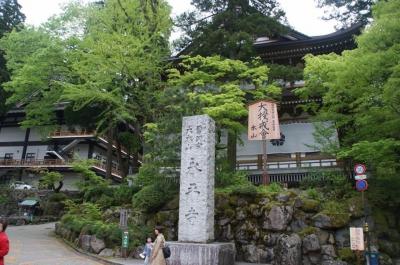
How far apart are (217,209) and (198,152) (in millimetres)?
3393

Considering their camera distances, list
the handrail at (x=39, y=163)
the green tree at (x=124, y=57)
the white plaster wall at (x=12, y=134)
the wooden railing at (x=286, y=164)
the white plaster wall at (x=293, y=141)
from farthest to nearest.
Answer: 1. the white plaster wall at (x=12, y=134)
2. the handrail at (x=39, y=163)
3. the white plaster wall at (x=293, y=141)
4. the wooden railing at (x=286, y=164)
5. the green tree at (x=124, y=57)

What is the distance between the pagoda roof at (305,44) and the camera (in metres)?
22.7

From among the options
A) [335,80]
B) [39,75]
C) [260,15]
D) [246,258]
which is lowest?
[246,258]

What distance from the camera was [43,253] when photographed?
16.1m

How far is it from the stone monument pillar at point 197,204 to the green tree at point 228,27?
7.70 meters

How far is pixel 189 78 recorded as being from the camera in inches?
782

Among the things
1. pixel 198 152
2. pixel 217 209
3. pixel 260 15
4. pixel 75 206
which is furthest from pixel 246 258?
pixel 260 15

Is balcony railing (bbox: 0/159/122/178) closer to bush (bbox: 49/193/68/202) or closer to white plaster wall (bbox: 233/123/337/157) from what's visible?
bush (bbox: 49/193/68/202)

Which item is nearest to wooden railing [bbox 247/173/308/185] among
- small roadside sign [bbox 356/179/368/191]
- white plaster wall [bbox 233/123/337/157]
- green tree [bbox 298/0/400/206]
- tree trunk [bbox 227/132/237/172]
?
tree trunk [bbox 227/132/237/172]

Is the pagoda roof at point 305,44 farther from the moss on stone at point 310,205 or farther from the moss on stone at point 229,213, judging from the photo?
the moss on stone at point 229,213

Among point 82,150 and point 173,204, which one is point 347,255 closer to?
point 173,204

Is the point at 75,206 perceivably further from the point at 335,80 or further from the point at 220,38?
the point at 335,80

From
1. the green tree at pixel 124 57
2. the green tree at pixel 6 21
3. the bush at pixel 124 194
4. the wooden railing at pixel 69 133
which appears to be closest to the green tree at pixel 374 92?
the green tree at pixel 124 57

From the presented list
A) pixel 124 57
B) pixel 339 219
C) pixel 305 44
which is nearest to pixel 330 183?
pixel 339 219
